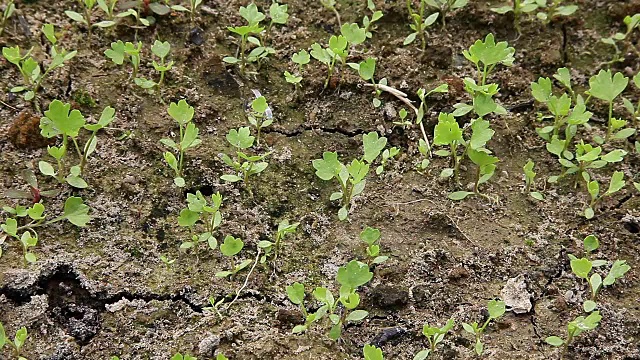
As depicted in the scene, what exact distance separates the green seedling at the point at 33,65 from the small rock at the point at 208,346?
4.01ft

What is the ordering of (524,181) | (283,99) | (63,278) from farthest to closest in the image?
(283,99) < (524,181) < (63,278)

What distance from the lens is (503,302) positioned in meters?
2.41

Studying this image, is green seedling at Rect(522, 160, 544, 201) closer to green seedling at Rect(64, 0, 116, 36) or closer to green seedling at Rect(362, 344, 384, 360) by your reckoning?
green seedling at Rect(362, 344, 384, 360)

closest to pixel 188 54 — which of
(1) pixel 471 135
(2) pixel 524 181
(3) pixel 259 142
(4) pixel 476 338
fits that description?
(3) pixel 259 142

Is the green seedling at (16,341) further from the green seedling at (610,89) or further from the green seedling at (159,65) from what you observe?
the green seedling at (610,89)

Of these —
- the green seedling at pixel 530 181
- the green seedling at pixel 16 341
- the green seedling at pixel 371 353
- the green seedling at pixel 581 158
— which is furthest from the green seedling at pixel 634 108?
the green seedling at pixel 16 341

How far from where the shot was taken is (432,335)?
2281mm

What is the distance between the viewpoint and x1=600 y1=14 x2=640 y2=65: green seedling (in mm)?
3156

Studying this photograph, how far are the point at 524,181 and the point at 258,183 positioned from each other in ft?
3.40

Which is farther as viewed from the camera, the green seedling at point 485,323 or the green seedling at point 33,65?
the green seedling at point 33,65

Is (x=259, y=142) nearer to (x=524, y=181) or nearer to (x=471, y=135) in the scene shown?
(x=471, y=135)

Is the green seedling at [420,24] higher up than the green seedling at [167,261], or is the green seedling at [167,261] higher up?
the green seedling at [420,24]

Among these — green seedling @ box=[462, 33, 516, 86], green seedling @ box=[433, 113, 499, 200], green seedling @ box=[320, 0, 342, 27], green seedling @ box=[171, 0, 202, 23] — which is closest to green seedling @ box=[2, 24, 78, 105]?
green seedling @ box=[171, 0, 202, 23]

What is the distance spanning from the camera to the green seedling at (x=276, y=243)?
2.48 metres
